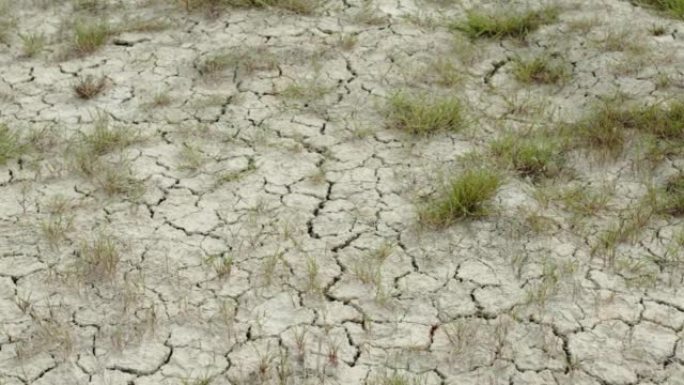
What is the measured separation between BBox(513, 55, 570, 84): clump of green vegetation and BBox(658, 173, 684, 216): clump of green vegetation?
3.13ft

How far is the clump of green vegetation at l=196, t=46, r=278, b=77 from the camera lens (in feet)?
15.5

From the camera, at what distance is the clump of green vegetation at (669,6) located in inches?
199

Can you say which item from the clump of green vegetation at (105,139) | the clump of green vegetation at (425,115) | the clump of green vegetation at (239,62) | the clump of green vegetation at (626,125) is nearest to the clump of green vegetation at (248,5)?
the clump of green vegetation at (239,62)

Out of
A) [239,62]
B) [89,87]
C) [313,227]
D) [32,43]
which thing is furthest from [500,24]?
[32,43]

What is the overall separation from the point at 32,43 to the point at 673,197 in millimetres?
3368

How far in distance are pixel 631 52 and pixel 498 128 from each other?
104 cm

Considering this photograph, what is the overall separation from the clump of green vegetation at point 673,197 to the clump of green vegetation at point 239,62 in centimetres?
206

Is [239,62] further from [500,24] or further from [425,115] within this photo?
[500,24]

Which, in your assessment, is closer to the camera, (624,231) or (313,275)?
(313,275)

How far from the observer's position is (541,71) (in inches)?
185

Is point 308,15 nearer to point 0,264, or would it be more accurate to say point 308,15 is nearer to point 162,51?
point 162,51

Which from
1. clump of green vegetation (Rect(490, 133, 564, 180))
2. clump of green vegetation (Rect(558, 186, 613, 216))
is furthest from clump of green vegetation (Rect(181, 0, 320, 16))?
clump of green vegetation (Rect(558, 186, 613, 216))

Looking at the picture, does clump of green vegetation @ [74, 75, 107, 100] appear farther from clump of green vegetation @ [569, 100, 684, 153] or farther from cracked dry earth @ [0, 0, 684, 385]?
clump of green vegetation @ [569, 100, 684, 153]

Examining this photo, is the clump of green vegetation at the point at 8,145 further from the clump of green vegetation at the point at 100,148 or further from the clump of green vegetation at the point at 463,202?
the clump of green vegetation at the point at 463,202
